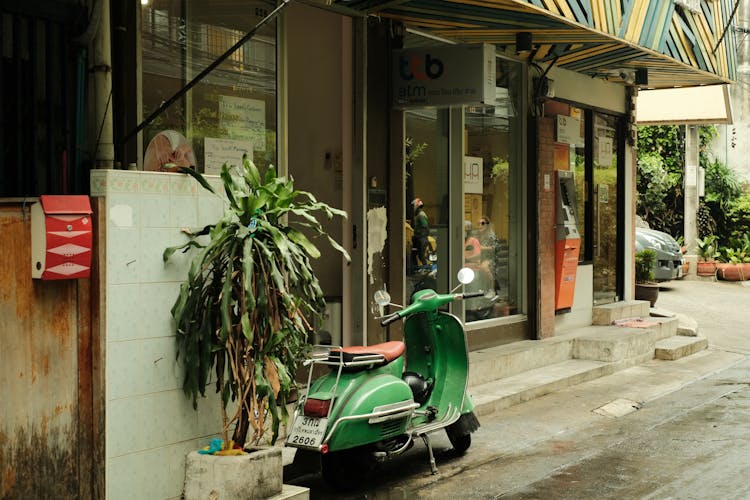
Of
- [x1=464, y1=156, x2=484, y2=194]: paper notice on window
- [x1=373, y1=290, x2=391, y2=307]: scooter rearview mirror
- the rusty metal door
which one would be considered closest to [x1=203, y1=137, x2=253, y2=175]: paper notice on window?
[x1=373, y1=290, x2=391, y2=307]: scooter rearview mirror

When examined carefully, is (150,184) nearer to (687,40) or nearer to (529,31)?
(529,31)

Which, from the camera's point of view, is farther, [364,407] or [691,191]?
[691,191]

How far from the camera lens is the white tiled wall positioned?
18.1 ft

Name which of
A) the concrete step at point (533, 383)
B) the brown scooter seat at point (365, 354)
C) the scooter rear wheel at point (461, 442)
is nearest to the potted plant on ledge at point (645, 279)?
the concrete step at point (533, 383)

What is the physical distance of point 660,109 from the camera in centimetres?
1656

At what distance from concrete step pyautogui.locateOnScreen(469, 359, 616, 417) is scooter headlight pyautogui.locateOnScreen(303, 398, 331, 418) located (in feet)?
10.00

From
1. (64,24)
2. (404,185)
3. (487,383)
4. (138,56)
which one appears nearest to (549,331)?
(487,383)

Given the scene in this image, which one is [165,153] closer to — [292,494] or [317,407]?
[317,407]

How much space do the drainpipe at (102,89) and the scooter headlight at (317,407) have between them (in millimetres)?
1995

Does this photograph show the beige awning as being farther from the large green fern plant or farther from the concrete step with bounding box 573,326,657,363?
the large green fern plant

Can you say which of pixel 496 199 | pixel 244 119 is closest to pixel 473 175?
pixel 496 199

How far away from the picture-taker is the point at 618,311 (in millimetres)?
13703

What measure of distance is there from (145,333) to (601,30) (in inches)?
246

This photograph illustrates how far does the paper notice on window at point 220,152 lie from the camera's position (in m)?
7.64
